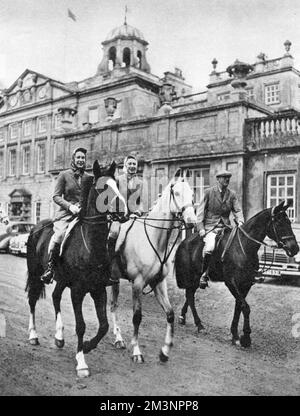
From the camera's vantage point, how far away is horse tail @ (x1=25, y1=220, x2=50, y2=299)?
21.7ft

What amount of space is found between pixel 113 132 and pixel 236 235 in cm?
1196

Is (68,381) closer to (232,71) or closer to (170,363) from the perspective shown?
(170,363)

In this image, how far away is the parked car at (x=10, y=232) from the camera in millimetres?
17906

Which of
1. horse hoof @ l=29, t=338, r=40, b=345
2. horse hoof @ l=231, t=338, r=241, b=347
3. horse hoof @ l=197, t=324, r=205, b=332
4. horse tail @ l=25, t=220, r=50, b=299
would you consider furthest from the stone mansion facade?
horse hoof @ l=231, t=338, r=241, b=347

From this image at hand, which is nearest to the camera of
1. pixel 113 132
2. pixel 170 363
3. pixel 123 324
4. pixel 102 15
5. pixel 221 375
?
pixel 221 375

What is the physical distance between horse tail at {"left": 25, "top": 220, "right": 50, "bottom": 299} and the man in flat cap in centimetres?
269

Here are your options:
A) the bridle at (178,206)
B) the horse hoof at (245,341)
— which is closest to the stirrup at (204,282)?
the horse hoof at (245,341)

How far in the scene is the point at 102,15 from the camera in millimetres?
6137

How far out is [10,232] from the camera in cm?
1861

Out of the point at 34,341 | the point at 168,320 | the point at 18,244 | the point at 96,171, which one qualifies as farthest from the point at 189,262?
the point at 18,244

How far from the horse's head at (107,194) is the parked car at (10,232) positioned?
13.8 metres

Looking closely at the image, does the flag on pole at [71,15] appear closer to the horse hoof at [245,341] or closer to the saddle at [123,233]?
the saddle at [123,233]

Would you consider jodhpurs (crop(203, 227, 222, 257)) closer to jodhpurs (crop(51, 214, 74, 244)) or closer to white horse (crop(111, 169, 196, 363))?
white horse (crop(111, 169, 196, 363))
